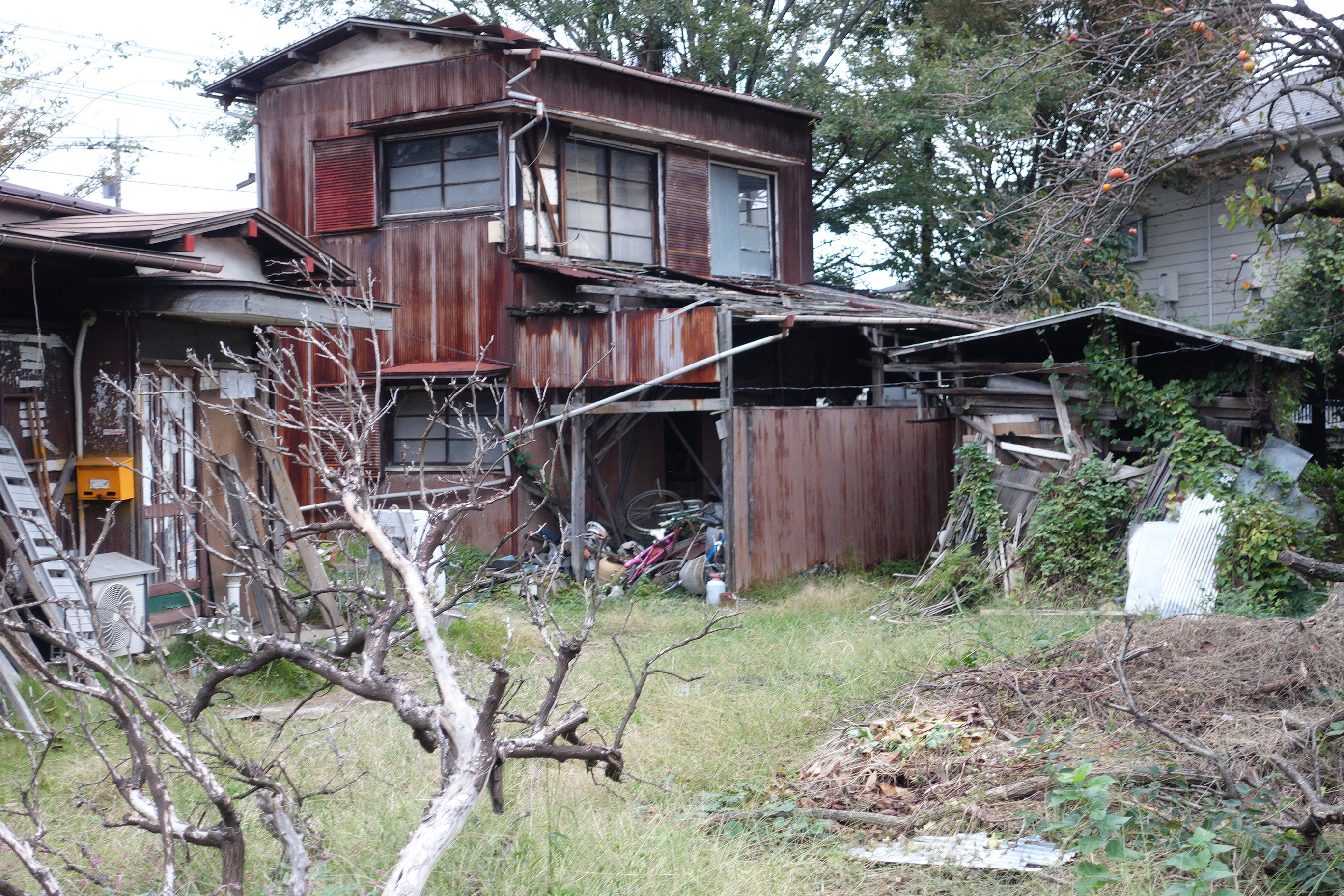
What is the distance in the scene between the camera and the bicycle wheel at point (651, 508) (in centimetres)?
1409

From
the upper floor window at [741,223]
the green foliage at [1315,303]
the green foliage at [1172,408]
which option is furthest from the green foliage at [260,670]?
the green foliage at [1315,303]

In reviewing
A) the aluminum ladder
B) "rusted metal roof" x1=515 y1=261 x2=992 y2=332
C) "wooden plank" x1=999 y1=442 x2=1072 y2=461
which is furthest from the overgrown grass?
"rusted metal roof" x1=515 y1=261 x2=992 y2=332

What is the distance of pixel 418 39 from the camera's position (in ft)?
44.9

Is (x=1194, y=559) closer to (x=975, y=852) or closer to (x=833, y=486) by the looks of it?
(x=833, y=486)

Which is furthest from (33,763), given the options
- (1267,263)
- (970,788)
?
(1267,263)

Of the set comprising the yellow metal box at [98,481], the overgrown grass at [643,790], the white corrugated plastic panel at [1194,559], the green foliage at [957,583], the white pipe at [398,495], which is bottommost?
the overgrown grass at [643,790]

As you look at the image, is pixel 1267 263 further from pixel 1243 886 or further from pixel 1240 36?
pixel 1243 886

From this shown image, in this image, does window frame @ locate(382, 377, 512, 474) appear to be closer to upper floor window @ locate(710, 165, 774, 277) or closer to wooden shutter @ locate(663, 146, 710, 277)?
wooden shutter @ locate(663, 146, 710, 277)

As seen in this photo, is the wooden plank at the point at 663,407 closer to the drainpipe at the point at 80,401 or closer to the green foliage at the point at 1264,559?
the drainpipe at the point at 80,401

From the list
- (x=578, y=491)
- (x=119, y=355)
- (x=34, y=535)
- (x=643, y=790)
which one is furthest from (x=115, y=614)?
(x=578, y=491)

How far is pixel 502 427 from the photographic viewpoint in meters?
13.4

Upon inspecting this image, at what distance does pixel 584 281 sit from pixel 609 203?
1.48 meters

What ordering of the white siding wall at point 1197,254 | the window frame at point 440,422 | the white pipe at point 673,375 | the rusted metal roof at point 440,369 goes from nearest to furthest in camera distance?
the white pipe at point 673,375 → the rusted metal roof at point 440,369 → the window frame at point 440,422 → the white siding wall at point 1197,254

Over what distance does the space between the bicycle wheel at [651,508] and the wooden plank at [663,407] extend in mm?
1793
